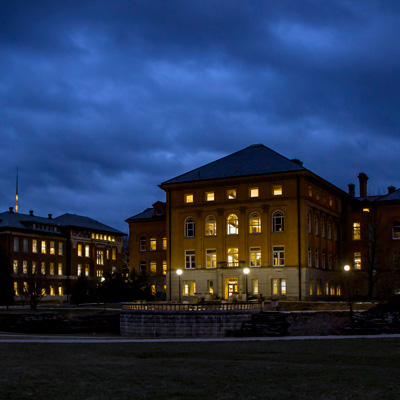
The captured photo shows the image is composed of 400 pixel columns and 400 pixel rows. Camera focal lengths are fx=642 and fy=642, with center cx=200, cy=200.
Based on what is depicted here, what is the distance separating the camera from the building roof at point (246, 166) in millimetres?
72750

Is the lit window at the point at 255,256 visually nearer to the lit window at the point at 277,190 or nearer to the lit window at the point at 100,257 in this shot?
the lit window at the point at 277,190

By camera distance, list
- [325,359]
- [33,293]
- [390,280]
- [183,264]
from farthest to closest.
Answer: [183,264] < [390,280] < [33,293] < [325,359]

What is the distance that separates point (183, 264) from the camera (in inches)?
3004

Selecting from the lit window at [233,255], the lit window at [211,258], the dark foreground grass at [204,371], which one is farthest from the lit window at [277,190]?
the dark foreground grass at [204,371]

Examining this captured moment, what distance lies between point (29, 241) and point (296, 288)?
47.8 metres

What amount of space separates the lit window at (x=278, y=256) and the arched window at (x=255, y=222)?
2.96 metres

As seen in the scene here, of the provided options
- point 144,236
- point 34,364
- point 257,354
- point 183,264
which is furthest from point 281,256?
point 34,364

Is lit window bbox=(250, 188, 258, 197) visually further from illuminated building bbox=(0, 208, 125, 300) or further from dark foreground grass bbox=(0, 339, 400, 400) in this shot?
dark foreground grass bbox=(0, 339, 400, 400)

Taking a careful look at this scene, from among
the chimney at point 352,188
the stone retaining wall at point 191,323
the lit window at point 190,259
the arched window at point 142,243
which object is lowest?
the stone retaining wall at point 191,323

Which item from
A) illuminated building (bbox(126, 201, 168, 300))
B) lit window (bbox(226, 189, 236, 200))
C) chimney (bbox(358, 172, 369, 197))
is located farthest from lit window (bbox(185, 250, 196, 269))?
chimney (bbox(358, 172, 369, 197))

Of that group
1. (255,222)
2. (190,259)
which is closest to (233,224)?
(255,222)

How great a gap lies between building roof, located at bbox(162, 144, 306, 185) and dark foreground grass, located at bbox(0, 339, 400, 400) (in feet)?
138

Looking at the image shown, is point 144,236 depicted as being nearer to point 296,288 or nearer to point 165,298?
point 165,298

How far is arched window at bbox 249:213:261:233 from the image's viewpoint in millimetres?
73125
